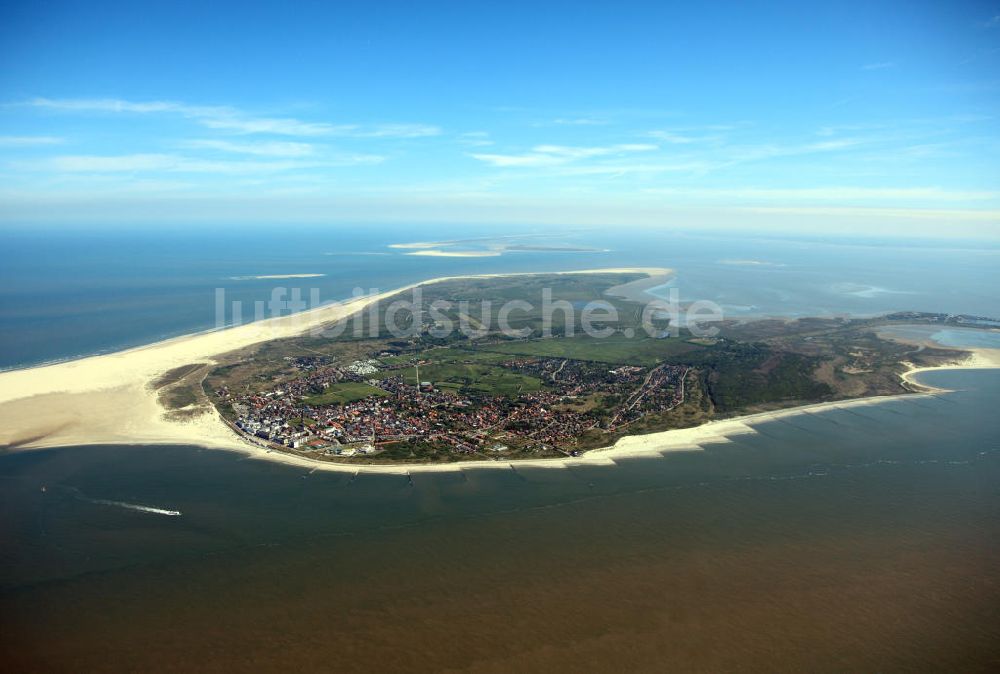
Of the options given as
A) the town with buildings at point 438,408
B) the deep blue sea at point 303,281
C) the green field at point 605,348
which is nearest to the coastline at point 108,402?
the town with buildings at point 438,408

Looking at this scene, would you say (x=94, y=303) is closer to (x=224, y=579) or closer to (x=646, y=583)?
(x=224, y=579)

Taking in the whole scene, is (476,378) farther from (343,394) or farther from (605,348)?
(605,348)

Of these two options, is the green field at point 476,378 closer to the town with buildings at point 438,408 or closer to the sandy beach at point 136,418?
the town with buildings at point 438,408

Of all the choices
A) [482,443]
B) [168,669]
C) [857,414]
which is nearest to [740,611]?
[482,443]

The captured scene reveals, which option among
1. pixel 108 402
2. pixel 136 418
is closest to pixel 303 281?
pixel 108 402

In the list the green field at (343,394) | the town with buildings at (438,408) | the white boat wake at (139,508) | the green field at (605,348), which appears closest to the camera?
the white boat wake at (139,508)

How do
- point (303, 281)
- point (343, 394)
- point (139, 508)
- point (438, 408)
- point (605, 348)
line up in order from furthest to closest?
point (303, 281)
point (605, 348)
point (343, 394)
point (438, 408)
point (139, 508)

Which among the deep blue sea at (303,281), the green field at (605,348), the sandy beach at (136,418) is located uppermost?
the deep blue sea at (303,281)
